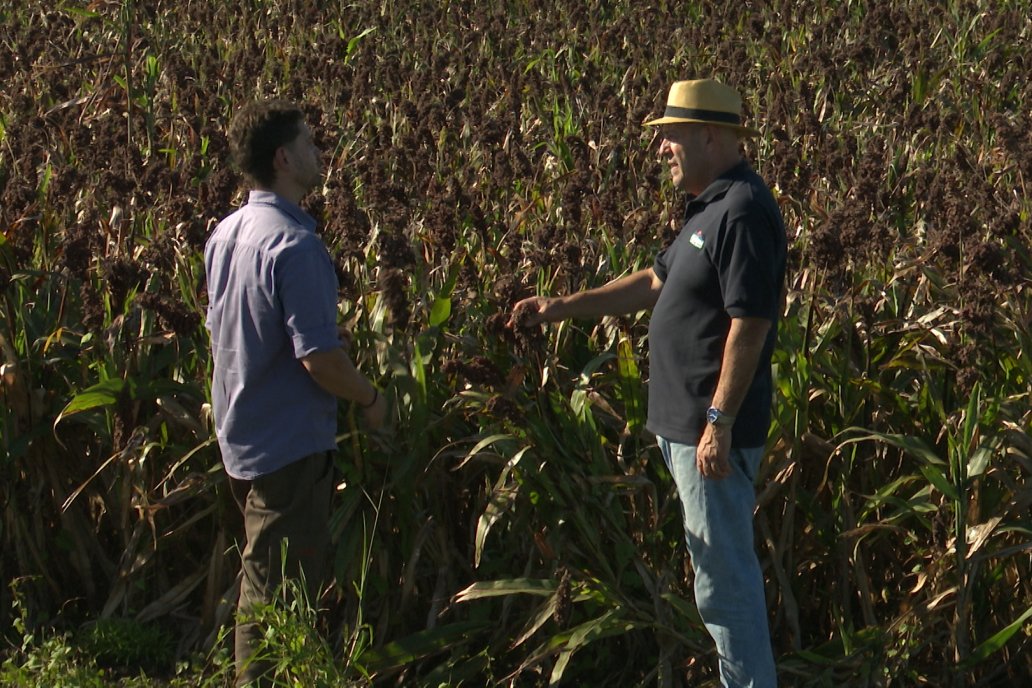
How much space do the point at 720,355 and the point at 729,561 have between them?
1.93 feet

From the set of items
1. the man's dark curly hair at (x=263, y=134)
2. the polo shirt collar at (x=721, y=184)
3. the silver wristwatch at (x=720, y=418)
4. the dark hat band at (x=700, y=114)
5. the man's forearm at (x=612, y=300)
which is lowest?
the silver wristwatch at (x=720, y=418)

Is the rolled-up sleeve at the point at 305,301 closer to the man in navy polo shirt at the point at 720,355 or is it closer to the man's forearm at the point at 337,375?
the man's forearm at the point at 337,375

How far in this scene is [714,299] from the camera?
4059 millimetres

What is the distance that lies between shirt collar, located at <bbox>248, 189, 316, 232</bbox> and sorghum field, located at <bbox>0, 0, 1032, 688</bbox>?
21.5 inches

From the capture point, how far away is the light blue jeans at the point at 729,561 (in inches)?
163

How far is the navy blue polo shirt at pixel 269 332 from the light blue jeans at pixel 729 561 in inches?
40.7

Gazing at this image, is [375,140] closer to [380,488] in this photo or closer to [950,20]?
[380,488]

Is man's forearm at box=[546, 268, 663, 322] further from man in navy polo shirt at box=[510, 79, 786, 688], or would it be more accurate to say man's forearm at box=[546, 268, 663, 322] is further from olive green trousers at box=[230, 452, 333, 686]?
olive green trousers at box=[230, 452, 333, 686]

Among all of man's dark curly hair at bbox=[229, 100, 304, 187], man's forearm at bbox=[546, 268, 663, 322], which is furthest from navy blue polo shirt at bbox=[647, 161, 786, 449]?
man's dark curly hair at bbox=[229, 100, 304, 187]

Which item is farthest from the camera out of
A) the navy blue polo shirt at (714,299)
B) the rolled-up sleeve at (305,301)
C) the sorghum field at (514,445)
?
the sorghum field at (514,445)

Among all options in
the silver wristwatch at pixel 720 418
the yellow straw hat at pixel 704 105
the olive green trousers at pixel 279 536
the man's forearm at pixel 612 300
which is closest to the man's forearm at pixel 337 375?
the olive green trousers at pixel 279 536

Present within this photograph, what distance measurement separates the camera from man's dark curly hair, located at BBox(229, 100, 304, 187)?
4156 mm

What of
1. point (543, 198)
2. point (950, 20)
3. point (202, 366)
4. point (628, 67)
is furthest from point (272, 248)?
point (950, 20)

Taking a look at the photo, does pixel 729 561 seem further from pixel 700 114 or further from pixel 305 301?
pixel 305 301
